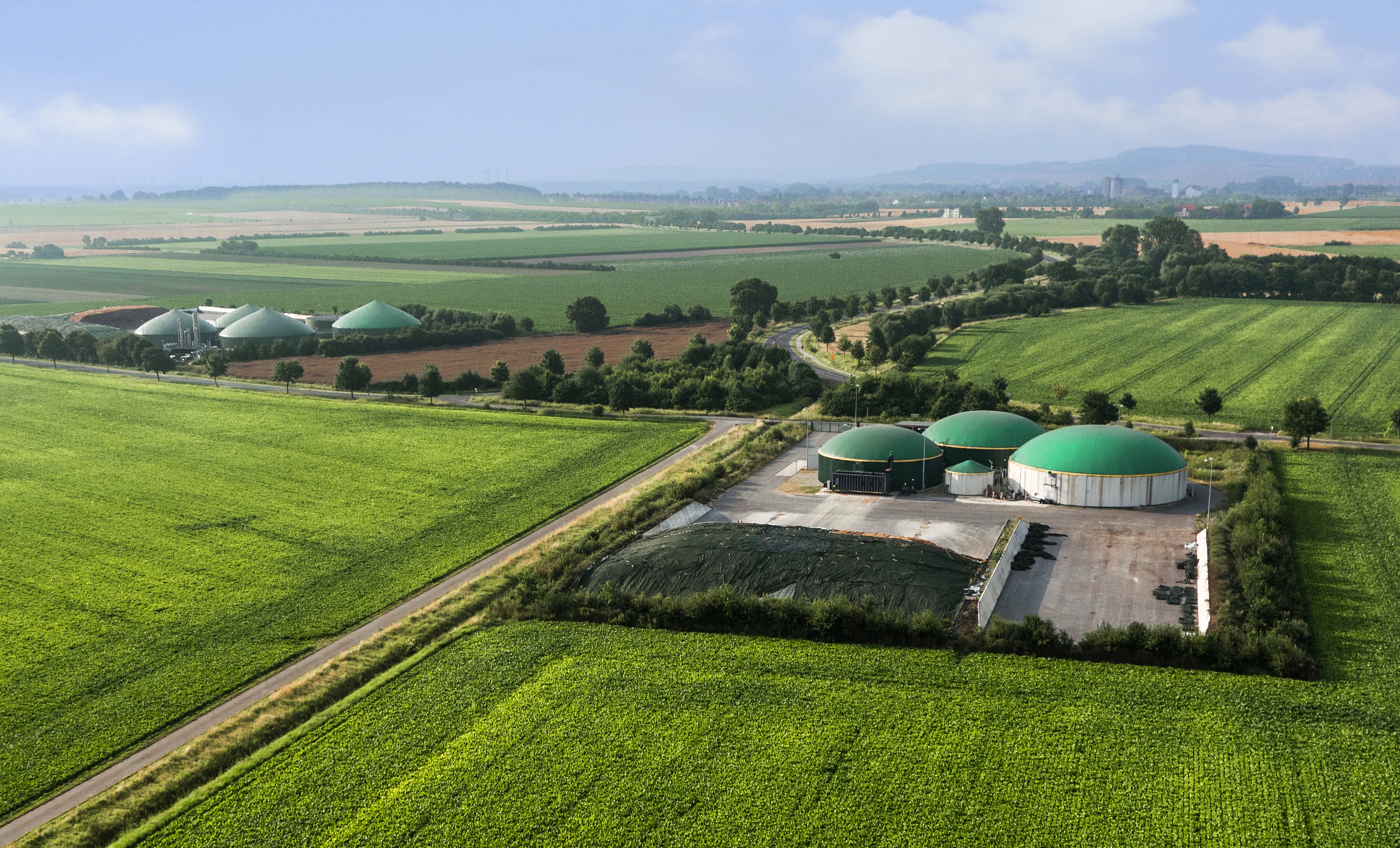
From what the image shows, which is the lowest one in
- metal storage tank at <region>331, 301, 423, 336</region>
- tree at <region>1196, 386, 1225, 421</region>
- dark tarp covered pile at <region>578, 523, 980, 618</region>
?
dark tarp covered pile at <region>578, 523, 980, 618</region>

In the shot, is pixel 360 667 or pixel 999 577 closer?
pixel 360 667

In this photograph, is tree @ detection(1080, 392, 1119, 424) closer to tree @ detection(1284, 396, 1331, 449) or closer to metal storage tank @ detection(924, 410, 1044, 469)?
metal storage tank @ detection(924, 410, 1044, 469)

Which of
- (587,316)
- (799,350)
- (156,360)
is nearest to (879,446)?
(799,350)

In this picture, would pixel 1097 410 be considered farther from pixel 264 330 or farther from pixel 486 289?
pixel 486 289

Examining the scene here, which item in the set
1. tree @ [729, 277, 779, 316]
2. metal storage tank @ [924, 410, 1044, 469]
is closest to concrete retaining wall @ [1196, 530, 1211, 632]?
metal storage tank @ [924, 410, 1044, 469]

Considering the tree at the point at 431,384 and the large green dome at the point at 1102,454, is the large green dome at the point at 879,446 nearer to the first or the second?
the large green dome at the point at 1102,454

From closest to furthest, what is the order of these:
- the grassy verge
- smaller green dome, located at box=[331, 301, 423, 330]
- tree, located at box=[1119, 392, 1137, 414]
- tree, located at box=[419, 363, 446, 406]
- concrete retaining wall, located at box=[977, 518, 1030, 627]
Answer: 1. the grassy verge
2. concrete retaining wall, located at box=[977, 518, 1030, 627]
3. tree, located at box=[1119, 392, 1137, 414]
4. tree, located at box=[419, 363, 446, 406]
5. smaller green dome, located at box=[331, 301, 423, 330]
